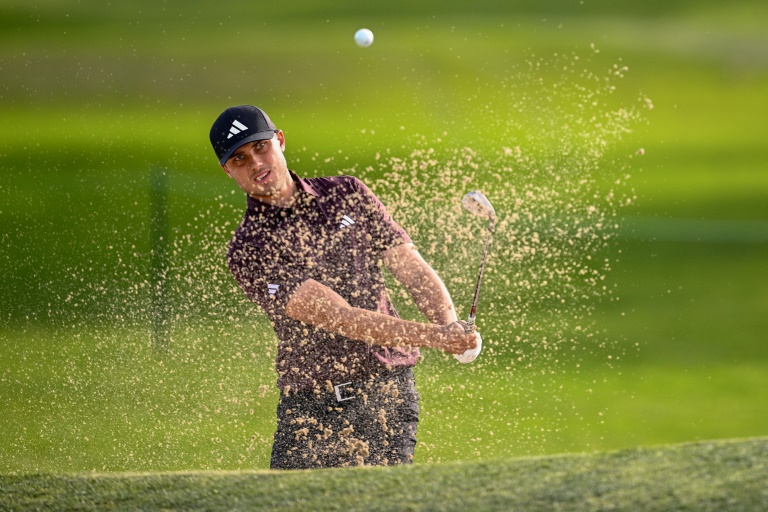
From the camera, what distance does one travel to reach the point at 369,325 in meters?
2.44

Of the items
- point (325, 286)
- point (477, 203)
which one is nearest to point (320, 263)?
point (325, 286)

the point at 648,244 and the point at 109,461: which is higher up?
the point at 648,244

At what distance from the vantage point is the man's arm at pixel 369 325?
7.95 feet

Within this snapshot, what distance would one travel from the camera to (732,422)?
4.82m

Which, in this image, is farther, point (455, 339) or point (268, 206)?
point (268, 206)

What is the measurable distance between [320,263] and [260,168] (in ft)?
0.85

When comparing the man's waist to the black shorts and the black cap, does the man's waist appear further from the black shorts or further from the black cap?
the black cap

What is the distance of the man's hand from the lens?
2424mm

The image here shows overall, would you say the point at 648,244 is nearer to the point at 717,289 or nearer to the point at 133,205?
the point at 717,289

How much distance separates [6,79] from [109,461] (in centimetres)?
560

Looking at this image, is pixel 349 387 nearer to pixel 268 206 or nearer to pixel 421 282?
pixel 421 282

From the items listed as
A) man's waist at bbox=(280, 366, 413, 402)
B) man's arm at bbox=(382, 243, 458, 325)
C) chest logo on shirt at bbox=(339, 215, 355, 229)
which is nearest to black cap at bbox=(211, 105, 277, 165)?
chest logo on shirt at bbox=(339, 215, 355, 229)

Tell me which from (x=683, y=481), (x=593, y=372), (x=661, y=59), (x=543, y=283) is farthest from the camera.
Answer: (x=661, y=59)

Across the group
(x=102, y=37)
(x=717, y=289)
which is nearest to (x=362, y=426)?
(x=717, y=289)
